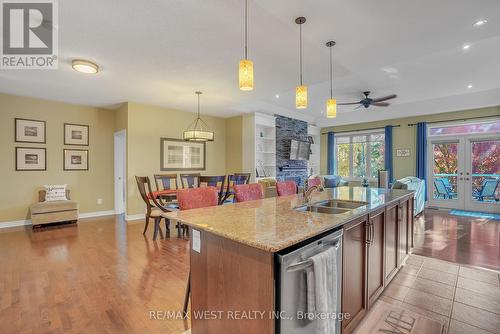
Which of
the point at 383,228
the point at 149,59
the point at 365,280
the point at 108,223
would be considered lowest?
the point at 108,223

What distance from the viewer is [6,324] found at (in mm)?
1882

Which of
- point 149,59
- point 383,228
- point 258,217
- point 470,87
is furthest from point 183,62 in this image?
point 470,87

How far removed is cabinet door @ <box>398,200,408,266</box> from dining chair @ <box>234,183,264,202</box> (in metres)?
1.54

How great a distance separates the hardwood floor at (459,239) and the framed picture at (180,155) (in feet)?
17.5

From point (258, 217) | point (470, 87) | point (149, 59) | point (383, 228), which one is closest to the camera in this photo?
point (258, 217)

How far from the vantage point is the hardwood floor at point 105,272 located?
194 cm

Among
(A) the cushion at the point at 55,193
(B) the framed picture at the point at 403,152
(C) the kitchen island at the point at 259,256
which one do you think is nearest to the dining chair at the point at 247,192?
(C) the kitchen island at the point at 259,256

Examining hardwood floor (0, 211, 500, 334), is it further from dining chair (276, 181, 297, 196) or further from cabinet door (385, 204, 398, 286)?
dining chair (276, 181, 297, 196)

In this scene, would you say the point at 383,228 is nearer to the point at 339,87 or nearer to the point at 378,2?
the point at 378,2

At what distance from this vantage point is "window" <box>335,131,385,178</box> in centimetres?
815

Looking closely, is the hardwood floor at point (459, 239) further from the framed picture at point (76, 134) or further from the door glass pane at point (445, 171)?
the framed picture at point (76, 134)

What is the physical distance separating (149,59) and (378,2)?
2829mm

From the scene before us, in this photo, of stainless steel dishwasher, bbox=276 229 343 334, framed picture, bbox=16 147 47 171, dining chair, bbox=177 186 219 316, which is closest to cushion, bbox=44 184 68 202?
framed picture, bbox=16 147 47 171

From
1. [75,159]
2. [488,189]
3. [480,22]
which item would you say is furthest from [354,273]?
[488,189]
